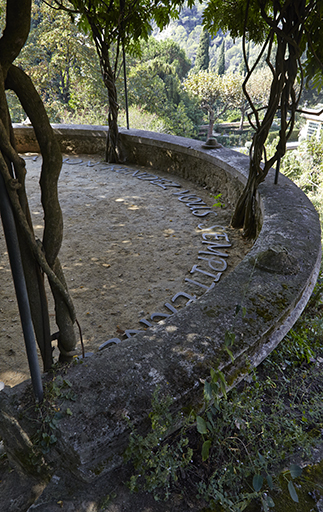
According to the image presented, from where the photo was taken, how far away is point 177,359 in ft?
5.08

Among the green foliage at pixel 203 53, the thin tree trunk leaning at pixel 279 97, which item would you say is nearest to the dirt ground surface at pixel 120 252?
the thin tree trunk leaning at pixel 279 97

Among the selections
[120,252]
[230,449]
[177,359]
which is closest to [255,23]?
Result: [120,252]

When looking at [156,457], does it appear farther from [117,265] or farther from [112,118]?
[112,118]

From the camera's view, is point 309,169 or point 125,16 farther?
point 309,169

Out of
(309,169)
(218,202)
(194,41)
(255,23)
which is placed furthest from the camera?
(194,41)

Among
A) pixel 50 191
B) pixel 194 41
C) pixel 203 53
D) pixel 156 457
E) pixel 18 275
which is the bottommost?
pixel 156 457

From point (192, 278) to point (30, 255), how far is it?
205cm

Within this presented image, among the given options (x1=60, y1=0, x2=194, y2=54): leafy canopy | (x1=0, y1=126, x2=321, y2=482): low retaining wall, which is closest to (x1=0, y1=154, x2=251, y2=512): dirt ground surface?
(x1=0, y1=126, x2=321, y2=482): low retaining wall

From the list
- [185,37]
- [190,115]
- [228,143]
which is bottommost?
[228,143]

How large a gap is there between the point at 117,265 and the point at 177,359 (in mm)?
2007

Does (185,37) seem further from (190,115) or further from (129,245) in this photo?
(129,245)

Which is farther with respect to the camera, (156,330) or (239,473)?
(156,330)

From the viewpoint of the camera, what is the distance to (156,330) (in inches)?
68.5

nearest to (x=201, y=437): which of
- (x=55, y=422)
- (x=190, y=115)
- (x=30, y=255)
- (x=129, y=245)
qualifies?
(x=55, y=422)
